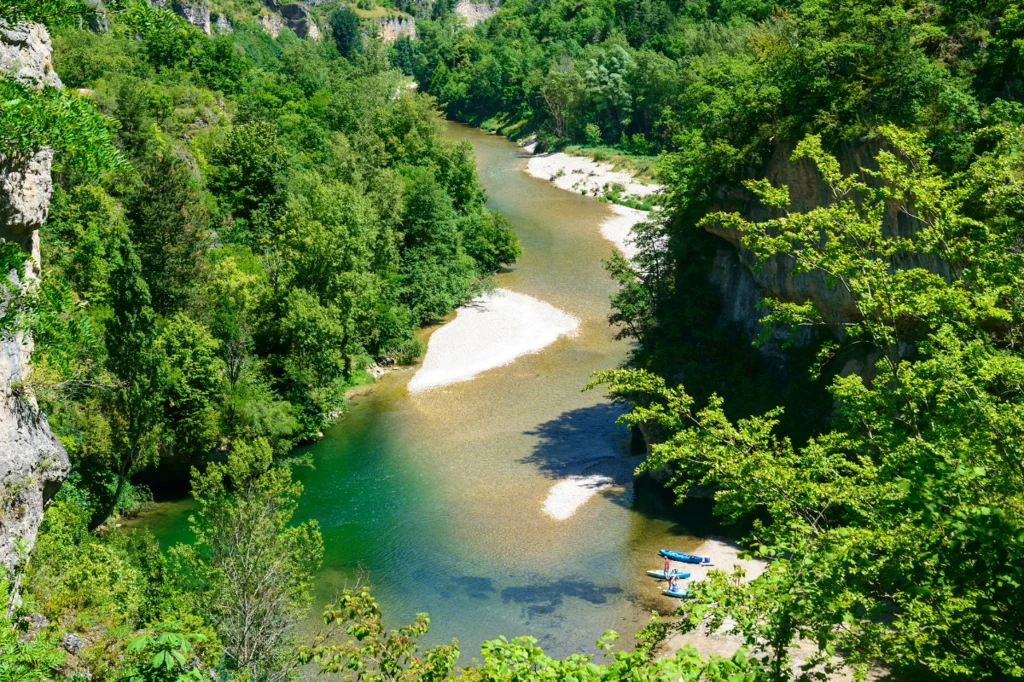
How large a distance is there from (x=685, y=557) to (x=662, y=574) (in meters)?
1.22

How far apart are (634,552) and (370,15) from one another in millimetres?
153570

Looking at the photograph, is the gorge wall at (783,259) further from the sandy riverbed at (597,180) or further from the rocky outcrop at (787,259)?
the sandy riverbed at (597,180)

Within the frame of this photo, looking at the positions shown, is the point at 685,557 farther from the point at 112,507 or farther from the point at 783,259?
the point at 112,507

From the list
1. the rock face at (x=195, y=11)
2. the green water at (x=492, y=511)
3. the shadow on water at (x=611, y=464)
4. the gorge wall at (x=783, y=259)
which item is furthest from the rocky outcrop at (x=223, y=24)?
the gorge wall at (x=783, y=259)

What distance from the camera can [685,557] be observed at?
90.8 ft

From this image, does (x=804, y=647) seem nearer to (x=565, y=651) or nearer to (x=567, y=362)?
(x=565, y=651)

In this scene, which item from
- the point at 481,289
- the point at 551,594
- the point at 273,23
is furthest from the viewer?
the point at 273,23

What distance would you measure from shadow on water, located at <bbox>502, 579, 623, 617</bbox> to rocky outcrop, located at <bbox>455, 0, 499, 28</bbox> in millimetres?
166132

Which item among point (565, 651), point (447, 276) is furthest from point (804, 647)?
point (447, 276)

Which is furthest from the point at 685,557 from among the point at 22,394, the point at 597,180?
the point at 597,180

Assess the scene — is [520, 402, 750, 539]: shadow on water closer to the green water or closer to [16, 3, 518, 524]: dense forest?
the green water

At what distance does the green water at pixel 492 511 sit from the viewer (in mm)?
25734

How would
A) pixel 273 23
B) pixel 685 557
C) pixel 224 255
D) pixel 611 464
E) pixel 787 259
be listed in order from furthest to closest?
pixel 273 23 < pixel 224 255 < pixel 611 464 < pixel 787 259 < pixel 685 557

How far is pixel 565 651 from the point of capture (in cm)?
2378
